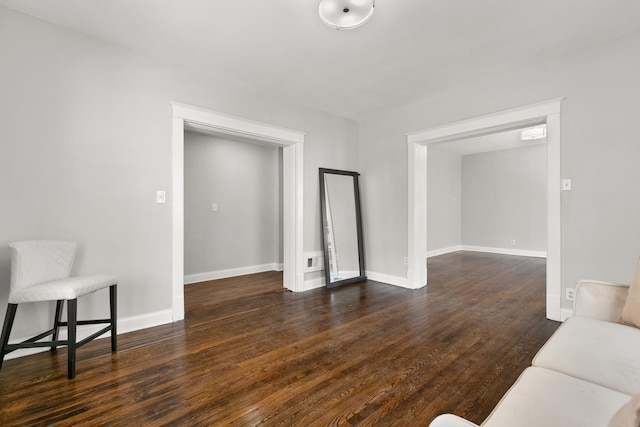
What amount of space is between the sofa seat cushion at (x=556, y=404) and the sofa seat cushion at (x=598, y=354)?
12 cm

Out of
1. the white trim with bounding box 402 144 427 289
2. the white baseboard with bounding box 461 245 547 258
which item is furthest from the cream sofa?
the white baseboard with bounding box 461 245 547 258

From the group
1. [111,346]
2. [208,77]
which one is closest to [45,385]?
[111,346]

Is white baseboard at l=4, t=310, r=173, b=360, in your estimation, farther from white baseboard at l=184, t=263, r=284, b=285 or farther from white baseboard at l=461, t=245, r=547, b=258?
white baseboard at l=461, t=245, r=547, b=258

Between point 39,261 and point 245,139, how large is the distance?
2384 mm

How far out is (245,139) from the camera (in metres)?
3.81

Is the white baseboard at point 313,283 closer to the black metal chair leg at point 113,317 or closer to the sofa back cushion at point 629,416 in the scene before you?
the black metal chair leg at point 113,317

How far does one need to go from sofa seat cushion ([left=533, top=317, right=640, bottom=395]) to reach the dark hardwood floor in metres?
0.53

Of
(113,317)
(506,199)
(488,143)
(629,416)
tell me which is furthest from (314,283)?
(506,199)

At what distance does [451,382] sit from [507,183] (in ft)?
22.3

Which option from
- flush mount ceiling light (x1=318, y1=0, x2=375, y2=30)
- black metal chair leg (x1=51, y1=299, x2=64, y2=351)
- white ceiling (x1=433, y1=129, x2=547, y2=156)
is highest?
white ceiling (x1=433, y1=129, x2=547, y2=156)

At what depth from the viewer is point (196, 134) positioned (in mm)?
4590

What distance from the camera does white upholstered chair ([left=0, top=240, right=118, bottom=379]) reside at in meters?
1.90

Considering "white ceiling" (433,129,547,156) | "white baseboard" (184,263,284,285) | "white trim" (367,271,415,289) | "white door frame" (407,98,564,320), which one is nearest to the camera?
"white door frame" (407,98,564,320)

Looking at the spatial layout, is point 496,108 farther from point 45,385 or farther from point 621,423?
point 45,385
